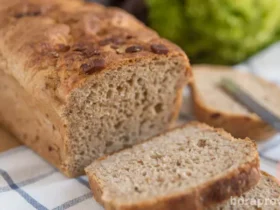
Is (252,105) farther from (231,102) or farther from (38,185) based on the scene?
(38,185)

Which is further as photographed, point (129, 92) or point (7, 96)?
point (7, 96)

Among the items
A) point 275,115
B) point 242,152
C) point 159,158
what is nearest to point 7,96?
point 159,158

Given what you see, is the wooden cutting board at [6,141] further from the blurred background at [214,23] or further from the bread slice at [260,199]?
the blurred background at [214,23]

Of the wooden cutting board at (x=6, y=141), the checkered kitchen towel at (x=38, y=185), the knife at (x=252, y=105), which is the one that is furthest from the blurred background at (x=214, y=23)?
the wooden cutting board at (x=6, y=141)

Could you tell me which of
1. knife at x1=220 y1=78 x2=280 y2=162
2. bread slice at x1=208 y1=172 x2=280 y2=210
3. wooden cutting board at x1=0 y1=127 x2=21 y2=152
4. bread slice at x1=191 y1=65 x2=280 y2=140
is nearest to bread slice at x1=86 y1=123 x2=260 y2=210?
bread slice at x1=208 y1=172 x2=280 y2=210

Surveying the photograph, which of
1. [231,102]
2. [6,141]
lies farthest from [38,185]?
[231,102]

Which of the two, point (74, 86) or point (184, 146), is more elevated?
point (74, 86)

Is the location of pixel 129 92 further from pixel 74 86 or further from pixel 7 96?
pixel 7 96

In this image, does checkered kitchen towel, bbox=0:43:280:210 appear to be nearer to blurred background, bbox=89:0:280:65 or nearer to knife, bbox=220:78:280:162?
knife, bbox=220:78:280:162
